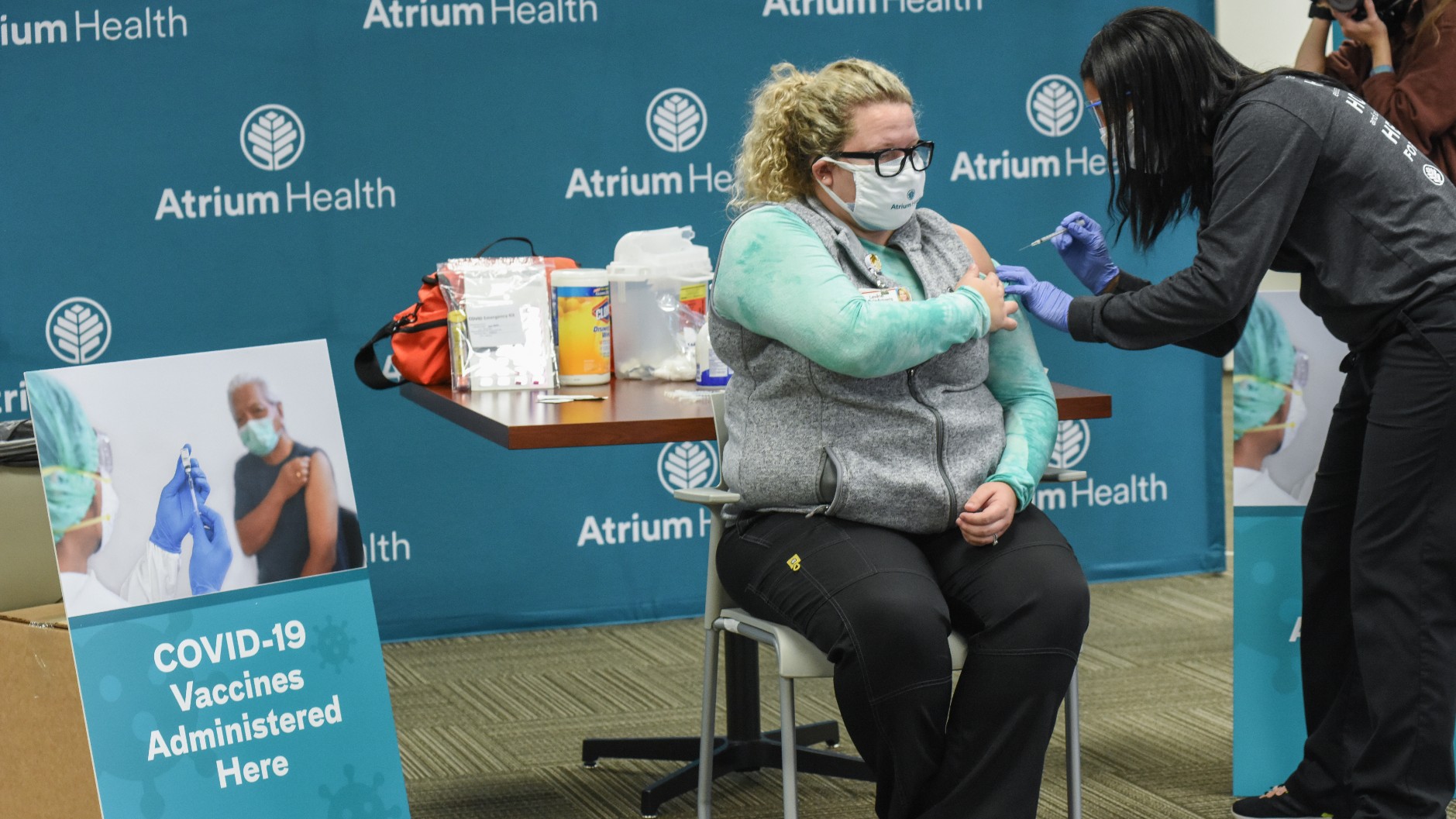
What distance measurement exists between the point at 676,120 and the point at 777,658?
2125 millimetres

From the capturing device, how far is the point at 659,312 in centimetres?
256

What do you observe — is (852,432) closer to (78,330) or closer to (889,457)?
(889,457)

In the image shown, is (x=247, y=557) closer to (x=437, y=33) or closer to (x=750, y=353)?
(x=750, y=353)

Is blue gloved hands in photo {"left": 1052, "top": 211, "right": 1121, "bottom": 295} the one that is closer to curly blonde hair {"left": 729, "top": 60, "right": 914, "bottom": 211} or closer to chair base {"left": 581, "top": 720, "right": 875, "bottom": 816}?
curly blonde hair {"left": 729, "top": 60, "right": 914, "bottom": 211}

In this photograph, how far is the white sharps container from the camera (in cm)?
254

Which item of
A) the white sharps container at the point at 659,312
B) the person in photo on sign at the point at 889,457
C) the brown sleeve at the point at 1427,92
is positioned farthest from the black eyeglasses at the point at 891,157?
the brown sleeve at the point at 1427,92

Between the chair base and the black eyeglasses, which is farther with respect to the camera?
the chair base

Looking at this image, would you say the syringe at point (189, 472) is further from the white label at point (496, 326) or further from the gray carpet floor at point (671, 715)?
the gray carpet floor at point (671, 715)

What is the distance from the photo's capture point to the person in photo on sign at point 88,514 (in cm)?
194

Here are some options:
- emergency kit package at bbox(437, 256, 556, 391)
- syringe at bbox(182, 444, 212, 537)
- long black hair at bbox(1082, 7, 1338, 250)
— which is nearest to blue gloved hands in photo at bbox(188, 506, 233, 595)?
syringe at bbox(182, 444, 212, 537)

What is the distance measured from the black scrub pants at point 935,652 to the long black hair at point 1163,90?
0.58 meters

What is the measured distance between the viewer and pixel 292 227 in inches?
141

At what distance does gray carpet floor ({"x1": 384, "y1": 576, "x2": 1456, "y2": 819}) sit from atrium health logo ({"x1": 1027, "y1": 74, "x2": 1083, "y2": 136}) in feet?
4.25

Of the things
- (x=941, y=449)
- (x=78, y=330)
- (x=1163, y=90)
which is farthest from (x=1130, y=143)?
(x=78, y=330)
